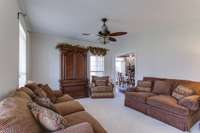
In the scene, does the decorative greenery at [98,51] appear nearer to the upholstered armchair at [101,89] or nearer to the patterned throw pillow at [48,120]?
the upholstered armchair at [101,89]

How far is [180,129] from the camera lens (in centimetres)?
286

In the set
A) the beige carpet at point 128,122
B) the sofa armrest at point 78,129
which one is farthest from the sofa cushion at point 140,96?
the sofa armrest at point 78,129

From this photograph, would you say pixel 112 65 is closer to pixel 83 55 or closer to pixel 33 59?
pixel 83 55

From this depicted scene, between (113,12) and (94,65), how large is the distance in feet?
12.4

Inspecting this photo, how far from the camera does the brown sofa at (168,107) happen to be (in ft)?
9.37

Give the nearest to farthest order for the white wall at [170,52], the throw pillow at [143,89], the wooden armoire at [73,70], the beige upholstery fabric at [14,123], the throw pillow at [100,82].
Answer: the beige upholstery fabric at [14,123] < the white wall at [170,52] < the throw pillow at [143,89] < the wooden armoire at [73,70] < the throw pillow at [100,82]

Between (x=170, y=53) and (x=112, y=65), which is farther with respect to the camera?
(x=112, y=65)

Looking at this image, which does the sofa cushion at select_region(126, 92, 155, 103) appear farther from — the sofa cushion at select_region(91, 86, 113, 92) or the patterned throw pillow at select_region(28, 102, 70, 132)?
the patterned throw pillow at select_region(28, 102, 70, 132)

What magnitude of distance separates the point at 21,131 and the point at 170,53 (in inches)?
175

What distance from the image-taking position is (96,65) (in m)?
6.85

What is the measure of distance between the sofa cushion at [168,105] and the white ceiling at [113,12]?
6.89ft

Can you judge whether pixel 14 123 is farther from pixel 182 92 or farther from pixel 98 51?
pixel 98 51

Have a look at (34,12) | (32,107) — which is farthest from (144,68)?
(32,107)

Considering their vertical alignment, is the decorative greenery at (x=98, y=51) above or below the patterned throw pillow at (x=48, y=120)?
above
